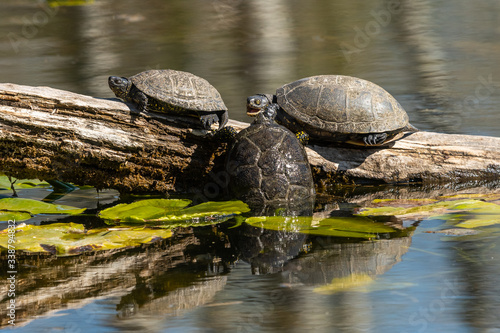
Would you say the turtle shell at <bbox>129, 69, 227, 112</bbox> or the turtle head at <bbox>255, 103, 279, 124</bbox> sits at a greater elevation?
the turtle shell at <bbox>129, 69, 227, 112</bbox>

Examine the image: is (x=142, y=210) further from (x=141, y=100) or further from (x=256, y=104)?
(x=256, y=104)

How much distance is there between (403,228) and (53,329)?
250cm

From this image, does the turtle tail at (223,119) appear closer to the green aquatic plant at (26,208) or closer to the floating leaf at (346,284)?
the green aquatic plant at (26,208)

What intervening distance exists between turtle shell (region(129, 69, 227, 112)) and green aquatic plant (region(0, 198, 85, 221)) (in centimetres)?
116

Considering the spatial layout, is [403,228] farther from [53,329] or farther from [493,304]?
[53,329]

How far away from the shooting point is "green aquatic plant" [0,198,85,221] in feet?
16.3

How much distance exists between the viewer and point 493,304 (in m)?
3.24

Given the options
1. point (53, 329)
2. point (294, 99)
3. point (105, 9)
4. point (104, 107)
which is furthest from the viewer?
point (105, 9)

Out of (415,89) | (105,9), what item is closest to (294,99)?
(415,89)

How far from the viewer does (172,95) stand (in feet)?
17.6

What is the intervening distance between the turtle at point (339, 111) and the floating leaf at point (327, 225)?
1.01 meters

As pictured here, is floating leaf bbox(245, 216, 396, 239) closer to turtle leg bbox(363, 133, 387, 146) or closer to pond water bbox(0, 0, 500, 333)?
pond water bbox(0, 0, 500, 333)

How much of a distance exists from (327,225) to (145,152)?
1.72 meters

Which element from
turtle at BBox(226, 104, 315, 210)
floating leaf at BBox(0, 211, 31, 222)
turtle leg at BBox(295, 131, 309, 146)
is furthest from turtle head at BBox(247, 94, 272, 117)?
floating leaf at BBox(0, 211, 31, 222)
